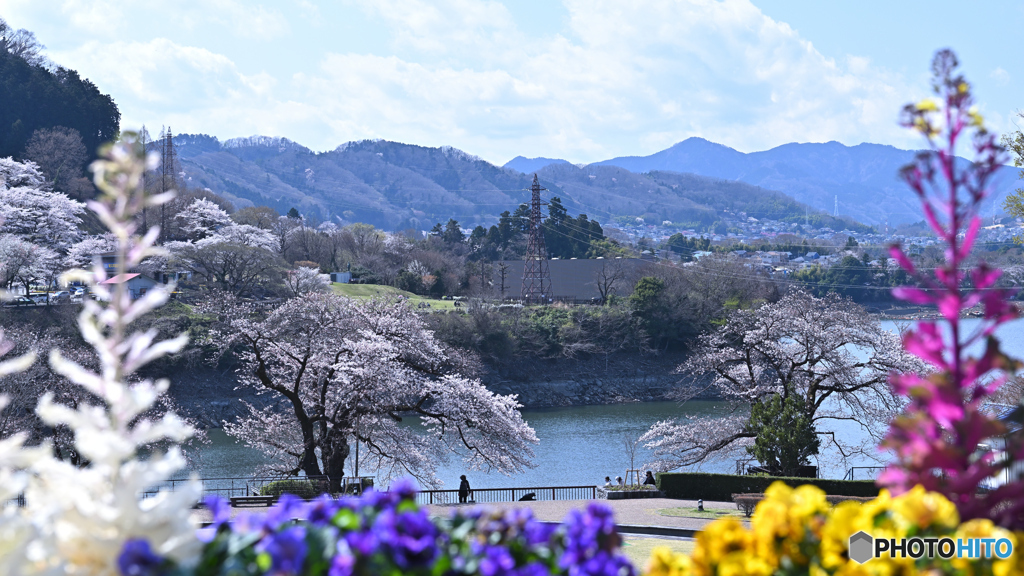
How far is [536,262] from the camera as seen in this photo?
80688 mm

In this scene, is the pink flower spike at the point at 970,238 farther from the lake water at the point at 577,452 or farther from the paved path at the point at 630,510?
the lake water at the point at 577,452

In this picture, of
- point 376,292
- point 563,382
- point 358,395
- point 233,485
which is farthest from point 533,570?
point 376,292

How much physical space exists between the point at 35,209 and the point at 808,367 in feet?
169

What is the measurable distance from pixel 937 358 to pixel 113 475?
11.8 ft

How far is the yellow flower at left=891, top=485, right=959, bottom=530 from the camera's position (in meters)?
3.17

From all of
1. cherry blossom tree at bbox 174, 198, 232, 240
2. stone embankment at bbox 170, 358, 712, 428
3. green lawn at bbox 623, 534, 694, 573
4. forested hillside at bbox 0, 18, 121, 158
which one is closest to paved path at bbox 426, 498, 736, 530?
green lawn at bbox 623, 534, 694, 573

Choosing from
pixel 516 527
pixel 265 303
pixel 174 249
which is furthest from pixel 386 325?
pixel 174 249

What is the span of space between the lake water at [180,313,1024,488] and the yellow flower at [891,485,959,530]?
24947 mm

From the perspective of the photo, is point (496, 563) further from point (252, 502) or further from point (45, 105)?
point (45, 105)

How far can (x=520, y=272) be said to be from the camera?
274ft

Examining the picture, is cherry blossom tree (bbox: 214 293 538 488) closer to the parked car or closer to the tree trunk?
the tree trunk

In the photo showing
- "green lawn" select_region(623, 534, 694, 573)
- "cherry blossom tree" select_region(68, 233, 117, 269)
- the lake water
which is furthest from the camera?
"cherry blossom tree" select_region(68, 233, 117, 269)

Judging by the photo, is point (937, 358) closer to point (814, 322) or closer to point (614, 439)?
point (814, 322)

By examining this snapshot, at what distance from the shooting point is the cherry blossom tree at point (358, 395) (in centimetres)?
2250
